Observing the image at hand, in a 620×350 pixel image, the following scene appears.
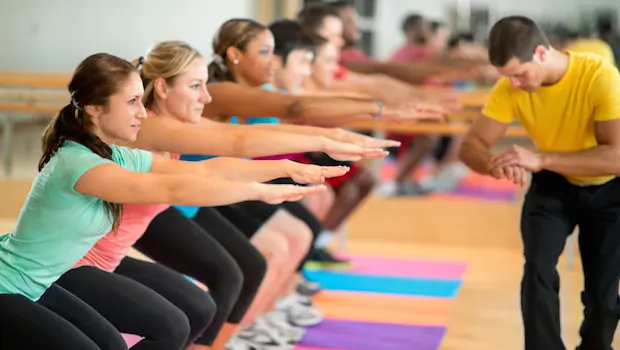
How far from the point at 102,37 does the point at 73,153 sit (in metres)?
4.39

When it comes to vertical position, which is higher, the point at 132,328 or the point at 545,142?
the point at 545,142

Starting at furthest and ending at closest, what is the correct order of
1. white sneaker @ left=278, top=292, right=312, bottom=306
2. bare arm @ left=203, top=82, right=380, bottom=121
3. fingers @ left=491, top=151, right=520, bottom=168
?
white sneaker @ left=278, top=292, right=312, bottom=306, bare arm @ left=203, top=82, right=380, bottom=121, fingers @ left=491, top=151, right=520, bottom=168

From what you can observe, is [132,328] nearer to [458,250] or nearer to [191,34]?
[458,250]

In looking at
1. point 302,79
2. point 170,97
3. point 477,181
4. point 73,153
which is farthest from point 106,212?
point 477,181

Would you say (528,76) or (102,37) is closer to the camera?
(528,76)

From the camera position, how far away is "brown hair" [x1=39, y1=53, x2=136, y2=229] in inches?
118

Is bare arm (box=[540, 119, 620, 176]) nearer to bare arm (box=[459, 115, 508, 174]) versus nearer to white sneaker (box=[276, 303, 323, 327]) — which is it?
bare arm (box=[459, 115, 508, 174])

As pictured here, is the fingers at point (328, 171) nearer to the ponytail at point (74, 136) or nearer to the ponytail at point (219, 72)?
the ponytail at point (74, 136)

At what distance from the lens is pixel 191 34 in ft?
27.0

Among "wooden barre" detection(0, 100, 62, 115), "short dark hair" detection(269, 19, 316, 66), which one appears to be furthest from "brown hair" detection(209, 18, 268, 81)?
"wooden barre" detection(0, 100, 62, 115)

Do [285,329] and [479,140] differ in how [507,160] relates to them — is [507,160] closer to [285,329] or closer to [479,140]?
[479,140]

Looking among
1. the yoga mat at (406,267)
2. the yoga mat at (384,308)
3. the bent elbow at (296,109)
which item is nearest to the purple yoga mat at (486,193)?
the yoga mat at (406,267)

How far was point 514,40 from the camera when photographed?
3.75 metres

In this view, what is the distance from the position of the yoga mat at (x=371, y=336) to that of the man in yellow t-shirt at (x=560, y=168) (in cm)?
108
